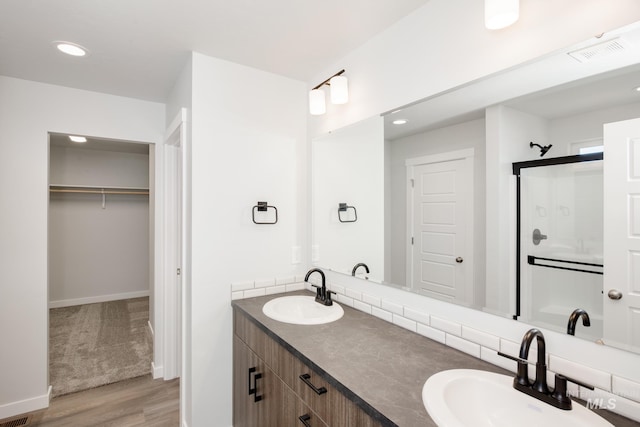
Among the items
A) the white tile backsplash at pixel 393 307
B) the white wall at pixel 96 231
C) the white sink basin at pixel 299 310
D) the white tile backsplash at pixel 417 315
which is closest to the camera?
the white tile backsplash at pixel 417 315

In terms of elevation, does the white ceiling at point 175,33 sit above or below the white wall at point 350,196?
above

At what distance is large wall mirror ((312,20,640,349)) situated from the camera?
3.15 ft

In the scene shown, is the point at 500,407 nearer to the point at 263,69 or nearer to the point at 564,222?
the point at 564,222

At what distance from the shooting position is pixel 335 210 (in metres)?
2.16

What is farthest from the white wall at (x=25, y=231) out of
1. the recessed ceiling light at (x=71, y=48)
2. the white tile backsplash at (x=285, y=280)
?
the white tile backsplash at (x=285, y=280)

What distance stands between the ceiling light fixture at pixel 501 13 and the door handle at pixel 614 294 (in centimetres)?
92

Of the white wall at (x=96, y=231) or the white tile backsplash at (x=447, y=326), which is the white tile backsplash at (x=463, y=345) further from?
the white wall at (x=96, y=231)

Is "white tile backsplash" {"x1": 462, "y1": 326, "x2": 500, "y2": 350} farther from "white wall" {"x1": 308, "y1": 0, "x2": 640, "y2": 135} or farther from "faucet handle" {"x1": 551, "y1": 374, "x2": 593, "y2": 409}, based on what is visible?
"white wall" {"x1": 308, "y1": 0, "x2": 640, "y2": 135}

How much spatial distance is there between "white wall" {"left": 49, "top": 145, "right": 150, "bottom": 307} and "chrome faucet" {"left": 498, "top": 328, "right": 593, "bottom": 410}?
571cm

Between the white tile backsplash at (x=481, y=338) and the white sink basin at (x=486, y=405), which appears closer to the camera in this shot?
the white sink basin at (x=486, y=405)

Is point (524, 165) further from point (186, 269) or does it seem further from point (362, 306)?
point (186, 269)

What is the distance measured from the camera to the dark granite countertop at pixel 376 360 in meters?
0.94

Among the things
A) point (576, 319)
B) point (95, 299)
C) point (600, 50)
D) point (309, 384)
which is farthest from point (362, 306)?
point (95, 299)

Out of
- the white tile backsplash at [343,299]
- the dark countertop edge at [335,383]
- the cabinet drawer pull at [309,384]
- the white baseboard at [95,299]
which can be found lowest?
the white baseboard at [95,299]
